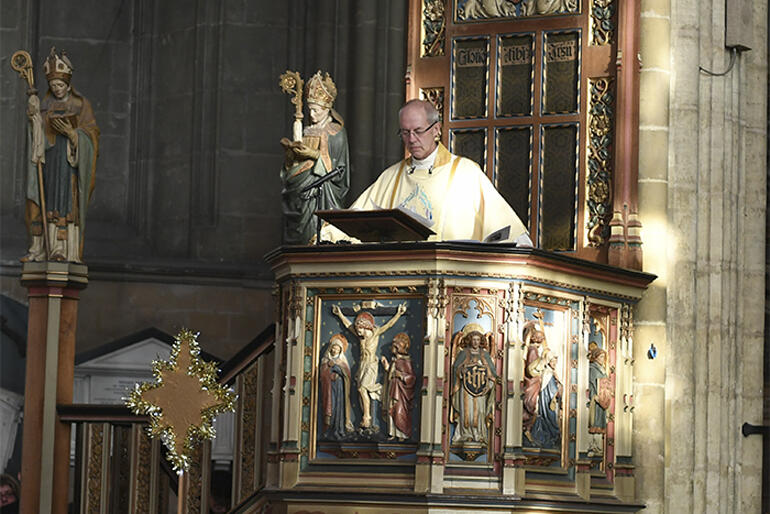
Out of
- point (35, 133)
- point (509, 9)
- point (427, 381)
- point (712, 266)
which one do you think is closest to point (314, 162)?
point (509, 9)

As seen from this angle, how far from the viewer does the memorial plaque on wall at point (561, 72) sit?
1327 cm

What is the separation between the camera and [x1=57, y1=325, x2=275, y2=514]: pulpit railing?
12.3m

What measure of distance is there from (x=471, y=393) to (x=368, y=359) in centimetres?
67

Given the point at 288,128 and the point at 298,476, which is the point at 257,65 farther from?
the point at 298,476

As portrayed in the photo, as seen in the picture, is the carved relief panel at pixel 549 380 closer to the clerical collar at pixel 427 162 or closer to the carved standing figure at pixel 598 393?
the carved standing figure at pixel 598 393

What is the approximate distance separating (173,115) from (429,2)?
4748mm

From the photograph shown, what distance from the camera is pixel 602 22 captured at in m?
13.2


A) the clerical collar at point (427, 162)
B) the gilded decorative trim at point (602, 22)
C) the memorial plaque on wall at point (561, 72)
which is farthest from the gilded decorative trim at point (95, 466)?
the gilded decorative trim at point (602, 22)

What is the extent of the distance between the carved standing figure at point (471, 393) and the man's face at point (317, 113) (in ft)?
8.96

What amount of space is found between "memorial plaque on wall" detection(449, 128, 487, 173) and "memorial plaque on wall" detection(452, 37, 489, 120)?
4.6 inches

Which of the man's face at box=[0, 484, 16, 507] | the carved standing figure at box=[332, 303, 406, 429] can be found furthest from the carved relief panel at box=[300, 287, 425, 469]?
the man's face at box=[0, 484, 16, 507]

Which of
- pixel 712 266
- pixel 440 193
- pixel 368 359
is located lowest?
pixel 368 359

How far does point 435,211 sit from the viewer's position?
12.2 meters

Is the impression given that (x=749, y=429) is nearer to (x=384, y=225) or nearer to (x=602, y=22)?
(x=602, y=22)
